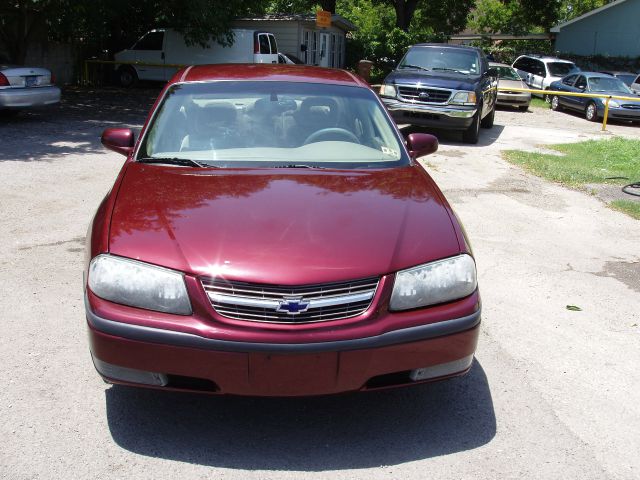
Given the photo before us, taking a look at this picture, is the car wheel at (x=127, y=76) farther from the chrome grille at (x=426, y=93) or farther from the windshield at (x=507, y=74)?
the chrome grille at (x=426, y=93)

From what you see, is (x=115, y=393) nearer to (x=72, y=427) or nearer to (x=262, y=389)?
(x=72, y=427)

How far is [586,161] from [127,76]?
16300 millimetres

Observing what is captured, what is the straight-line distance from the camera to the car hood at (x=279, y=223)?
10.0ft

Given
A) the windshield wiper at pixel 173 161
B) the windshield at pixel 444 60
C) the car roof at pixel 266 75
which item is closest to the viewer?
the windshield wiper at pixel 173 161

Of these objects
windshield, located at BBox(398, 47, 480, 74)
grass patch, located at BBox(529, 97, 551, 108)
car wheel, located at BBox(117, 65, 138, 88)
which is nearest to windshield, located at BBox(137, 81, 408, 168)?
windshield, located at BBox(398, 47, 480, 74)

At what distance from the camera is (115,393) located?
3.70 metres

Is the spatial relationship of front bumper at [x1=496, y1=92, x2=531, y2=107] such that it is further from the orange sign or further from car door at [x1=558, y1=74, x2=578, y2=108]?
the orange sign

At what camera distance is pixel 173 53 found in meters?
23.5

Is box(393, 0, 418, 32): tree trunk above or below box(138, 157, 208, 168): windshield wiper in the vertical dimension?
above

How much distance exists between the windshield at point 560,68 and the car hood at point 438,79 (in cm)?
1385

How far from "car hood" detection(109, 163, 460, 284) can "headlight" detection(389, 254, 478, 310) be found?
0.17 ft

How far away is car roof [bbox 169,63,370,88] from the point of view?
496 centimetres

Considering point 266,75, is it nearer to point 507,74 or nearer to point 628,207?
point 628,207

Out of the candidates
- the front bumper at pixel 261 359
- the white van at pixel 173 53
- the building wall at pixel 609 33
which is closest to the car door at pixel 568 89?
the white van at pixel 173 53
